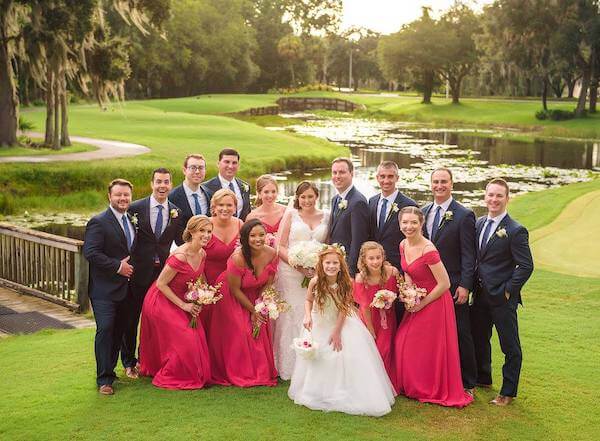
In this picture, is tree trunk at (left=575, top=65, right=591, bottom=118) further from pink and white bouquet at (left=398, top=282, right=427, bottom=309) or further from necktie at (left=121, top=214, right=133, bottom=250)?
necktie at (left=121, top=214, right=133, bottom=250)

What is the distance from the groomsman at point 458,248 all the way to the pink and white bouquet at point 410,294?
17.6 inches

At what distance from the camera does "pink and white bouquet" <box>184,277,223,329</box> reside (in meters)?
7.21

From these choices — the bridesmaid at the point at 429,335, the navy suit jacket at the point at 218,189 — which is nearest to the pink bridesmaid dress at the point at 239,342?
the bridesmaid at the point at 429,335

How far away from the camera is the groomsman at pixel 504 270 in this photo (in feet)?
22.9

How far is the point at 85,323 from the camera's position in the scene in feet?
35.4

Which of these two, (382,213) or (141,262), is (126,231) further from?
(382,213)

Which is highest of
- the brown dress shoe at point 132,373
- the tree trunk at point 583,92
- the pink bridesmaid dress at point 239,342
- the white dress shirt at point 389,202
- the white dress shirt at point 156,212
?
the tree trunk at point 583,92

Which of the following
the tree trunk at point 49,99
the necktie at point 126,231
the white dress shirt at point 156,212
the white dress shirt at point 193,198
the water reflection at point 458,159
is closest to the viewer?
the necktie at point 126,231

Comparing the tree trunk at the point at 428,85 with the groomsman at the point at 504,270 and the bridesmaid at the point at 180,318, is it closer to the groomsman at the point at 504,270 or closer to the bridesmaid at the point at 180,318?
the groomsman at the point at 504,270

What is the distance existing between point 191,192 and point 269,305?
2.03m

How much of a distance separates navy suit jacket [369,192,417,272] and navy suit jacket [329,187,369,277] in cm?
10

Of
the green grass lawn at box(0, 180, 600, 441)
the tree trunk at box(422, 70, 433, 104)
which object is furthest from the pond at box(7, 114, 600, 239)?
the tree trunk at box(422, 70, 433, 104)

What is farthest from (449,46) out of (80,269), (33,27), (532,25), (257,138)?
(80,269)

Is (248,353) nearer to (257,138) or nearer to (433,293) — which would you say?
(433,293)
